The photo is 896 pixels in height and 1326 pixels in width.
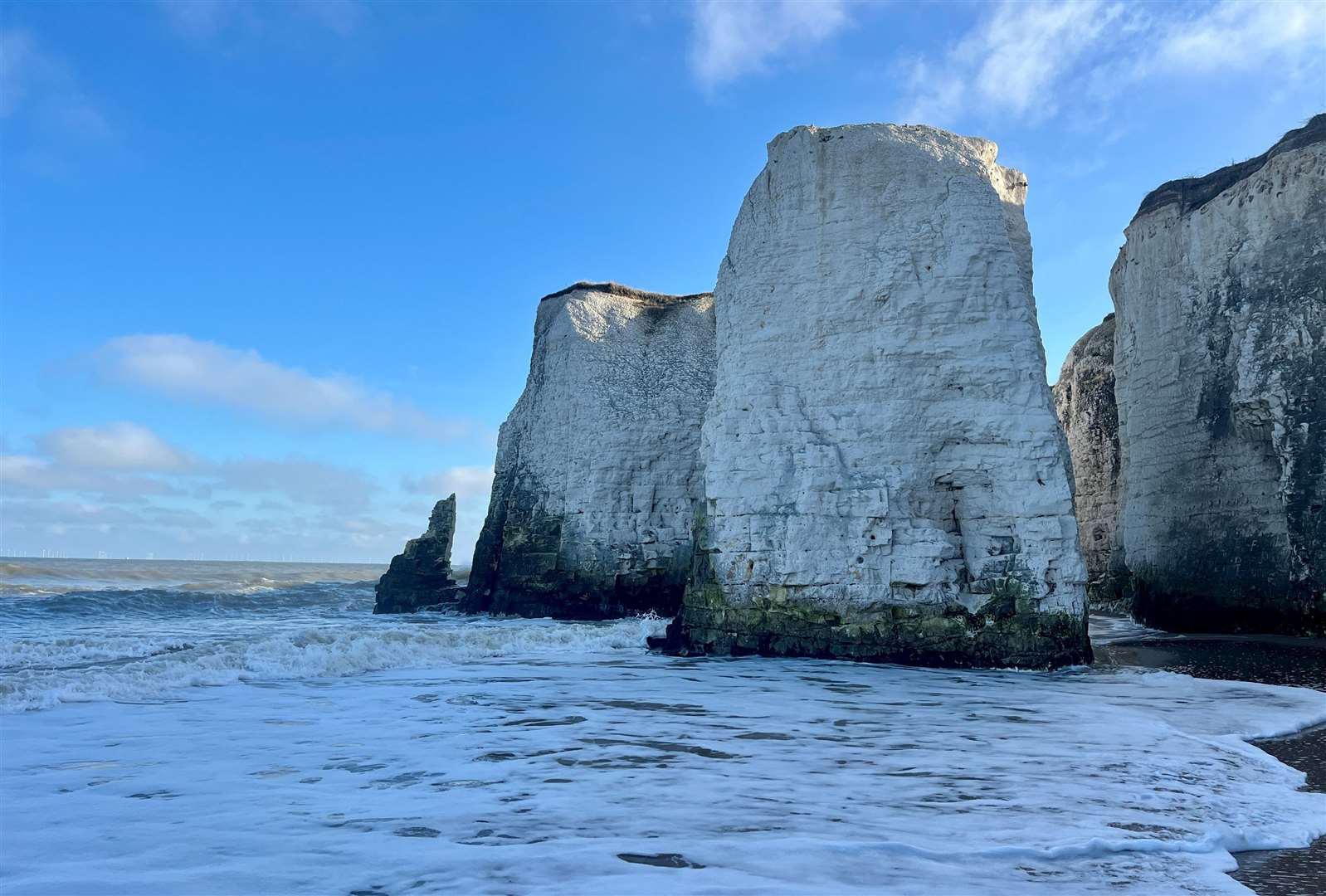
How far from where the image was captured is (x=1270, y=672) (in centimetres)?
954

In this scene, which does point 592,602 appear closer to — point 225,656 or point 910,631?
point 910,631

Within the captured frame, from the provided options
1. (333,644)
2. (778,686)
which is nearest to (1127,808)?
(778,686)

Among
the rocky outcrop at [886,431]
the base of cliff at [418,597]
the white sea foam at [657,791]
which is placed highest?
the rocky outcrop at [886,431]

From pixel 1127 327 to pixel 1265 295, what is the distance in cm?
481

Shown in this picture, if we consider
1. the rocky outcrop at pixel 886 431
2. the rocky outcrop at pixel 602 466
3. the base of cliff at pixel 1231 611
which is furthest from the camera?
the rocky outcrop at pixel 602 466

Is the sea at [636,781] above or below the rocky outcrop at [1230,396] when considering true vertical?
below

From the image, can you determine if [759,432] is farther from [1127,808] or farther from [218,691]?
[1127,808]

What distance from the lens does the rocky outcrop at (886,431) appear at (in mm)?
10633

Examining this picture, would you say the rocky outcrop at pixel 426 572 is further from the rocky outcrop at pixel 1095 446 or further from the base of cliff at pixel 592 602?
the rocky outcrop at pixel 1095 446

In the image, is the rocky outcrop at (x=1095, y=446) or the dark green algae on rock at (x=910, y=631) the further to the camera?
the rocky outcrop at (x=1095, y=446)

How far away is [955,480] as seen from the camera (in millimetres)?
11188

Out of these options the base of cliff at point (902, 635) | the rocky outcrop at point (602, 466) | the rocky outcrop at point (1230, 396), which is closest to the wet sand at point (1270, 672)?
the rocky outcrop at point (1230, 396)

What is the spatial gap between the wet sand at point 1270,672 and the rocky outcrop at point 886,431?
1.69 m

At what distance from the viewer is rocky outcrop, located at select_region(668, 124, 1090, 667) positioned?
10.6 metres
